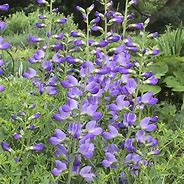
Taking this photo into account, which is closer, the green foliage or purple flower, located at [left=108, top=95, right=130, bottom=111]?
purple flower, located at [left=108, top=95, right=130, bottom=111]

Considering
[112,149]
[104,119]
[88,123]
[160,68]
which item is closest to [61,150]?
[88,123]

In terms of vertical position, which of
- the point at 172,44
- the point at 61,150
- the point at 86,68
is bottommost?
the point at 172,44

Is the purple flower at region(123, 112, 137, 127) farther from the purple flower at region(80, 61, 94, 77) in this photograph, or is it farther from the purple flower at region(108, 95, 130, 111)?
the purple flower at region(80, 61, 94, 77)

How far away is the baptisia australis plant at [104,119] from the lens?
7.99 feet

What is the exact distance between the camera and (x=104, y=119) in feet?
9.93

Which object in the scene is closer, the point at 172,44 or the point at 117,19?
the point at 117,19

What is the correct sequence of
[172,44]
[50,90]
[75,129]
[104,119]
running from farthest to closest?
[172,44], [50,90], [104,119], [75,129]

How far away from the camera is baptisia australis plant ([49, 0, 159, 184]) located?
2.44 metres

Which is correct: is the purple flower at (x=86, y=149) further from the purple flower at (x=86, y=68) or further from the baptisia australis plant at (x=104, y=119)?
the purple flower at (x=86, y=68)

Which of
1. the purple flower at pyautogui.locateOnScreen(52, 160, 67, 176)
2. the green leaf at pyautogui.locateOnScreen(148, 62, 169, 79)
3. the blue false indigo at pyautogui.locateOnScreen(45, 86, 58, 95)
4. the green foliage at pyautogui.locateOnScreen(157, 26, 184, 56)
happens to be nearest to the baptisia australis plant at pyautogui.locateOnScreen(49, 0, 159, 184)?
the purple flower at pyautogui.locateOnScreen(52, 160, 67, 176)

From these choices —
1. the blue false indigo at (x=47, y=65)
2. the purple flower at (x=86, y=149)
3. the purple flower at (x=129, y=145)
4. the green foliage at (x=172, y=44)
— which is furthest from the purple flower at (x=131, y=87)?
the green foliage at (x=172, y=44)

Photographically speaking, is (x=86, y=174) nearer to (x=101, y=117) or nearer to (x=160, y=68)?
(x=101, y=117)

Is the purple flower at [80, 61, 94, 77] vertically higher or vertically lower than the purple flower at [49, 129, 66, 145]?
Answer: higher

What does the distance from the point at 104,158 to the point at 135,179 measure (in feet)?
0.85
